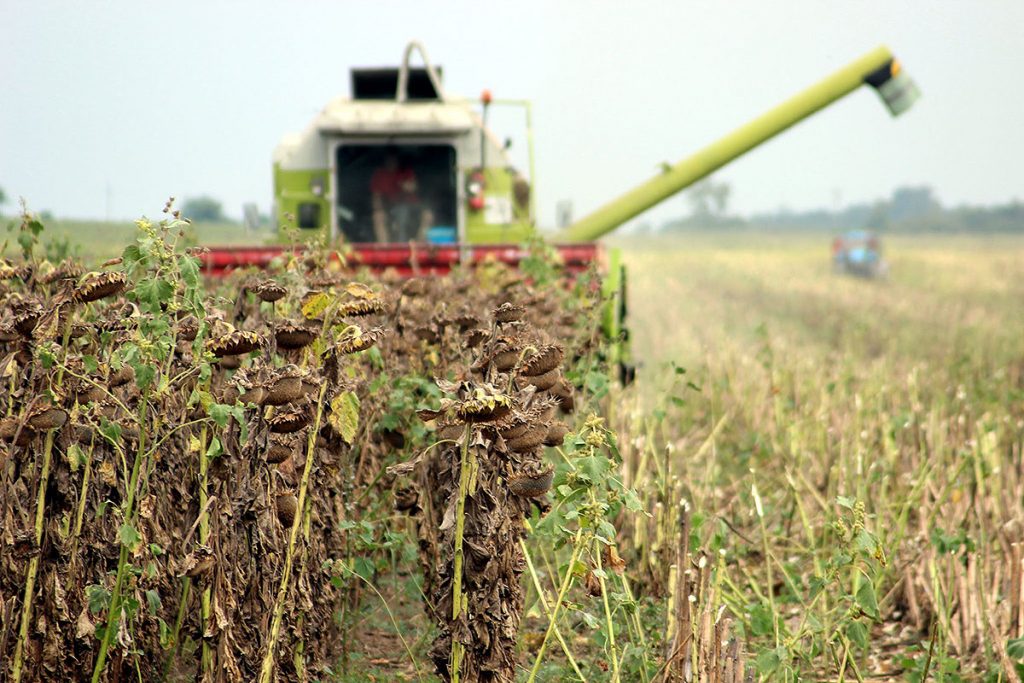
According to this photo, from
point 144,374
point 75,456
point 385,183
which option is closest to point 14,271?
point 75,456

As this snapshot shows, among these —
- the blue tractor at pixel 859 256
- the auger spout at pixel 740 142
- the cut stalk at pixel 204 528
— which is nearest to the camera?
the cut stalk at pixel 204 528

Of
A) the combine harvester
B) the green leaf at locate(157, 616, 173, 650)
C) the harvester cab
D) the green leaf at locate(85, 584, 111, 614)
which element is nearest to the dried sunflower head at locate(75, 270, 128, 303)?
the green leaf at locate(85, 584, 111, 614)

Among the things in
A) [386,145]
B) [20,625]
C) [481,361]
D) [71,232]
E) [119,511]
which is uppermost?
[386,145]

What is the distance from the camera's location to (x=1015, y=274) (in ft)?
87.0

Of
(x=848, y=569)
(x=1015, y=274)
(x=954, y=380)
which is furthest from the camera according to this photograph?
(x=1015, y=274)

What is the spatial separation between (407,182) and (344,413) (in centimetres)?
684

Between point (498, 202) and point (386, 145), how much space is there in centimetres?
94

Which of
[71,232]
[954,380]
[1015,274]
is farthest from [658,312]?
[71,232]

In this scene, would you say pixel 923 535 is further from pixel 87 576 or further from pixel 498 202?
pixel 498 202

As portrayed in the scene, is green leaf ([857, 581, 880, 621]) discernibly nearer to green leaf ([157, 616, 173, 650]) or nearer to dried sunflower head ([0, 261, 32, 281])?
green leaf ([157, 616, 173, 650])

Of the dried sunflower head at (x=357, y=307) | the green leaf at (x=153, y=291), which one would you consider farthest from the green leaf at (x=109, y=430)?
the dried sunflower head at (x=357, y=307)

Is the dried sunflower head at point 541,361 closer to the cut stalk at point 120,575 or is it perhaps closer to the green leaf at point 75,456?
the cut stalk at point 120,575

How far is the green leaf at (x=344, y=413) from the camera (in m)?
3.36

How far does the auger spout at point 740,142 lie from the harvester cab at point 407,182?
1.46 metres
